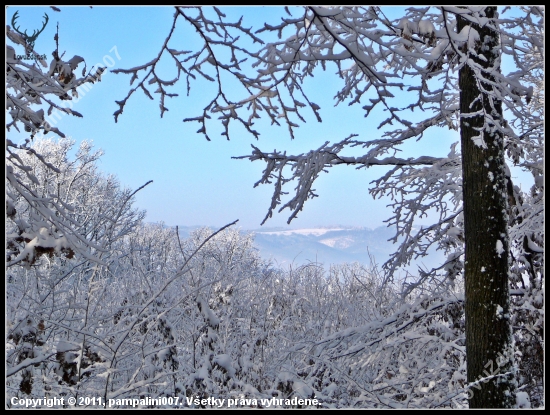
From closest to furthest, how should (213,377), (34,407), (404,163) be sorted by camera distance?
1. (34,407)
2. (213,377)
3. (404,163)

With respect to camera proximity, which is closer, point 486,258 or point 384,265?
point 486,258

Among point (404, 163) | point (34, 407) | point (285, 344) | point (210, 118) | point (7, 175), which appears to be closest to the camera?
point (7, 175)

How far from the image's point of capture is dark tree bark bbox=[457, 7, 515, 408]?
3674 millimetres

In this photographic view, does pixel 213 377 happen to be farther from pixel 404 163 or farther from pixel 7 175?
pixel 404 163

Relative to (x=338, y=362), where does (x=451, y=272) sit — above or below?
above

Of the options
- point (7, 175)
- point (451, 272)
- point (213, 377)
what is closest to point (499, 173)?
point (451, 272)

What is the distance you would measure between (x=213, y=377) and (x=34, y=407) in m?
1.52

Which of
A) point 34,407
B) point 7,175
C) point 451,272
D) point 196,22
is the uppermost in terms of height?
point 196,22

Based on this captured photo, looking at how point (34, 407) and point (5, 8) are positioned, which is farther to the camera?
point (34, 407)

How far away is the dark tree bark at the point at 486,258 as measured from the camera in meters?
3.67

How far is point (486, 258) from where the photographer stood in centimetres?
378

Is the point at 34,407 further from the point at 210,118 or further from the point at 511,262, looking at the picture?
the point at 511,262

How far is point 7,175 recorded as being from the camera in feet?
9.01

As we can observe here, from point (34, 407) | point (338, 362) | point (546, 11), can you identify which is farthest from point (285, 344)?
point (546, 11)
